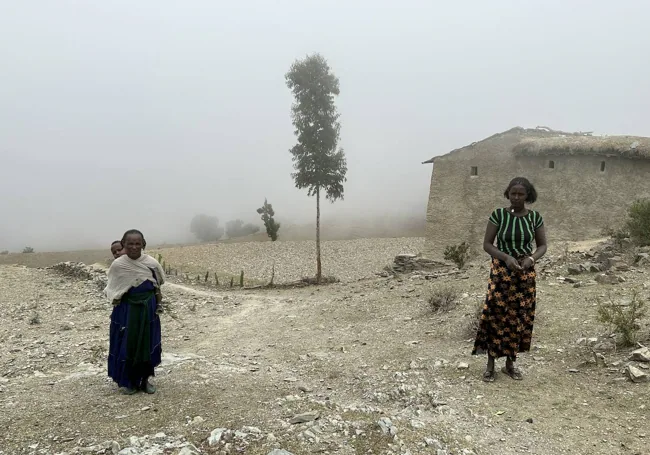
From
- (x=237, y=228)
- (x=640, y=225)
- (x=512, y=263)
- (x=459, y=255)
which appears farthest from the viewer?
(x=237, y=228)

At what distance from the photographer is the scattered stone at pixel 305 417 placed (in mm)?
4016

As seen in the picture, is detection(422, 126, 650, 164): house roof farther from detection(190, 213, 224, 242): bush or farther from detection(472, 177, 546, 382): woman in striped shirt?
detection(190, 213, 224, 242): bush

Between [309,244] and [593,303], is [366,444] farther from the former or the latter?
[309,244]

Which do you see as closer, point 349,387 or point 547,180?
point 349,387

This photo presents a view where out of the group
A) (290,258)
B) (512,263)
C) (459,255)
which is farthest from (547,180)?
(290,258)

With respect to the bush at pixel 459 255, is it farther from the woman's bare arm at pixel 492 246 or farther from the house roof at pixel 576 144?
the woman's bare arm at pixel 492 246

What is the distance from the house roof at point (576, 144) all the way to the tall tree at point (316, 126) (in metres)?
4.93

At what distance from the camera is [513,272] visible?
4.51 m

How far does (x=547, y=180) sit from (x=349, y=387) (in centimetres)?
1290

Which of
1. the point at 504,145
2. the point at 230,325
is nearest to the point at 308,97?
the point at 504,145

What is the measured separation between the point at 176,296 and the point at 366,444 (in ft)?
34.1

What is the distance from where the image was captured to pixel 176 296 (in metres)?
13.0

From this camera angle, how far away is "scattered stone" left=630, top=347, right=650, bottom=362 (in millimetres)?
4688

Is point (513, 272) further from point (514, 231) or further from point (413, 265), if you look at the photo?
point (413, 265)
